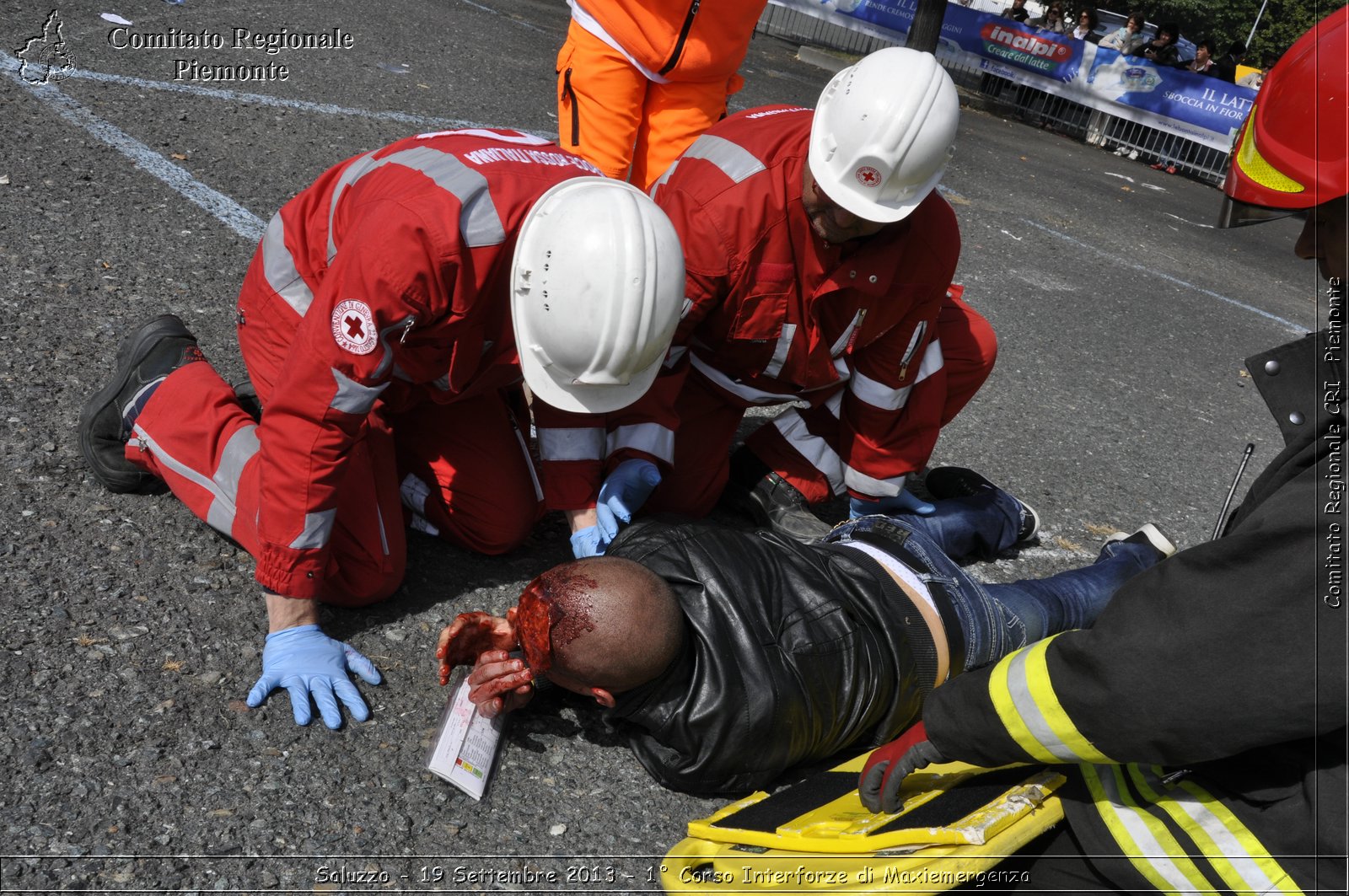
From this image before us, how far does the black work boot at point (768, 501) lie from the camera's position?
134 inches

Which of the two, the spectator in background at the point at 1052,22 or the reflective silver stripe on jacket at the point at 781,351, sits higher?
the spectator in background at the point at 1052,22

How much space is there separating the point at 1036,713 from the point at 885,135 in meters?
1.62

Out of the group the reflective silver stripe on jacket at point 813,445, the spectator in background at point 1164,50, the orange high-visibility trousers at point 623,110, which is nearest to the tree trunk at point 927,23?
the spectator in background at point 1164,50

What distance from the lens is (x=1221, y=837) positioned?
1.73 metres

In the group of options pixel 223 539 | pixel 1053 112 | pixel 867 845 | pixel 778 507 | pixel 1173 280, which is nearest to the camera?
pixel 867 845

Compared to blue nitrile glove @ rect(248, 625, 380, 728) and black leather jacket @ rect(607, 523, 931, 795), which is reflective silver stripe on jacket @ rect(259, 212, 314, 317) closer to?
blue nitrile glove @ rect(248, 625, 380, 728)

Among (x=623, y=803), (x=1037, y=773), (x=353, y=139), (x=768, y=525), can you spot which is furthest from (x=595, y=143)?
(x=1037, y=773)

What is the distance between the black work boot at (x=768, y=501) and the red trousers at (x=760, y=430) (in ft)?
0.10

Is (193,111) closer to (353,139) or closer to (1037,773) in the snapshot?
(353,139)

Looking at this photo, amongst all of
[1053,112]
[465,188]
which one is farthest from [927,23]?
[465,188]

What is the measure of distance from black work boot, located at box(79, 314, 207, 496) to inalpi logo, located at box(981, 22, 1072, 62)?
568 inches

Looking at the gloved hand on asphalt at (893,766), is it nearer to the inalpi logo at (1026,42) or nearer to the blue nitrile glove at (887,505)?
the blue nitrile glove at (887,505)

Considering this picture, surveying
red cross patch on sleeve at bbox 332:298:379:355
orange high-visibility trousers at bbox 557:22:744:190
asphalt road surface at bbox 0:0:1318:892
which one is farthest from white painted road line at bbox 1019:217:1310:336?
red cross patch on sleeve at bbox 332:298:379:355

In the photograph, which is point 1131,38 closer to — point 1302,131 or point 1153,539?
point 1153,539
